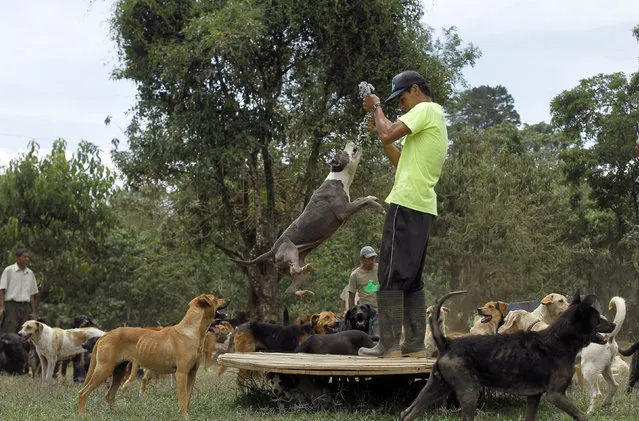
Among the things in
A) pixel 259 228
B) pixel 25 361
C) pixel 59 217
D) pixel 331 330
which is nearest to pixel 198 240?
pixel 259 228

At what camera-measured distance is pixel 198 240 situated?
22672 mm

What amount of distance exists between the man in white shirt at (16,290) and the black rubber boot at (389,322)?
882cm

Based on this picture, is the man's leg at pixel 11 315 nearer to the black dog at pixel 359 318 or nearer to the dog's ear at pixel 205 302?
the black dog at pixel 359 318

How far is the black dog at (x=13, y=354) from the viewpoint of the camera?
14305 mm

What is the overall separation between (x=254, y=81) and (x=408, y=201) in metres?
12.3

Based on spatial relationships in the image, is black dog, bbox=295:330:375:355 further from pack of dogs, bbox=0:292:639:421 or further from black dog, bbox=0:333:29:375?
black dog, bbox=0:333:29:375

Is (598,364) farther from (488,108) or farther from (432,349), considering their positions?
(488,108)

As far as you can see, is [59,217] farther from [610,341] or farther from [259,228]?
[610,341]

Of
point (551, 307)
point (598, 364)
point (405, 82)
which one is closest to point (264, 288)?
point (551, 307)

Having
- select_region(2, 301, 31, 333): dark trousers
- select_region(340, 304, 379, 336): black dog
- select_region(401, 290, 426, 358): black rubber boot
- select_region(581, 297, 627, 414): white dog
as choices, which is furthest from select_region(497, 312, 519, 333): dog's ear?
select_region(2, 301, 31, 333): dark trousers

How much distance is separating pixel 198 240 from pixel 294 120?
485cm

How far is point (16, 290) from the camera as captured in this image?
14.7 meters

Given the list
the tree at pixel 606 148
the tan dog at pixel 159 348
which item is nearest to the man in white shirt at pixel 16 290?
the tan dog at pixel 159 348

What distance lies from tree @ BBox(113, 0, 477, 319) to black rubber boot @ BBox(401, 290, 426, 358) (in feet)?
34.8
